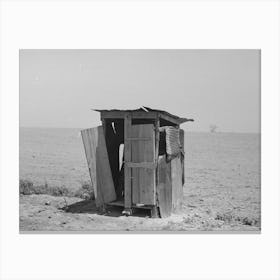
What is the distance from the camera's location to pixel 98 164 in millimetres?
9211

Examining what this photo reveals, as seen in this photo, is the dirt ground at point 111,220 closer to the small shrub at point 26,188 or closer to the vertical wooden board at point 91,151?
the vertical wooden board at point 91,151

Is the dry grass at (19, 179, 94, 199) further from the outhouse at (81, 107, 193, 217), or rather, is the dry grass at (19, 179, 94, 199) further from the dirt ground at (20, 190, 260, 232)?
the outhouse at (81, 107, 193, 217)

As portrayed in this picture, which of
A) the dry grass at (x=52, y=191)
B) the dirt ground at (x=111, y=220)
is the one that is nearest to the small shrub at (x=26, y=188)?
the dry grass at (x=52, y=191)

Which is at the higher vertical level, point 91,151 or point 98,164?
point 91,151

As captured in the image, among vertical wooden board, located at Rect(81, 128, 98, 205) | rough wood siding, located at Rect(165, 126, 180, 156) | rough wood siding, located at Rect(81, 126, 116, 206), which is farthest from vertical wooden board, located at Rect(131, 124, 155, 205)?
vertical wooden board, located at Rect(81, 128, 98, 205)

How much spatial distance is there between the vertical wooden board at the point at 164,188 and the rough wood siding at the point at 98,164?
1301 mm

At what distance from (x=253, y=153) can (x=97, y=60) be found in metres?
17.8

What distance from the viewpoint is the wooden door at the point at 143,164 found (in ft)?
29.2

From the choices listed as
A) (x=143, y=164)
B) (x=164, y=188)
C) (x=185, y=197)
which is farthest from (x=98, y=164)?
(x=185, y=197)

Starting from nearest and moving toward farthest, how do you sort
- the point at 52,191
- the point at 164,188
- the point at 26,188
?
the point at 164,188
the point at 26,188
the point at 52,191

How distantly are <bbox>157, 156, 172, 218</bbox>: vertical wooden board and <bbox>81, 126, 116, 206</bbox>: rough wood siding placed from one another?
1301 millimetres

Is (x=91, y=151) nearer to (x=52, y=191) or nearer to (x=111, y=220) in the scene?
(x=111, y=220)

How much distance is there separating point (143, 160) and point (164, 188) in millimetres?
936
